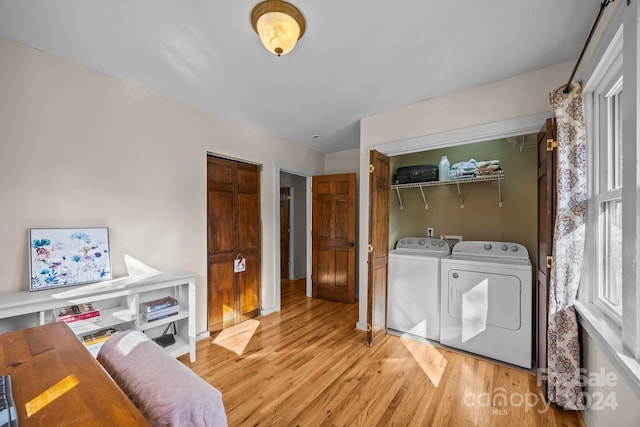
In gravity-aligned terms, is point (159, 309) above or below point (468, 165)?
below

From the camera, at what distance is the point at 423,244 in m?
3.34

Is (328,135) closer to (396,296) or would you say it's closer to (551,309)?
(396,296)

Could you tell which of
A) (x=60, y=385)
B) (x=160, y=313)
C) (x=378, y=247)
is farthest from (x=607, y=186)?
(x=160, y=313)

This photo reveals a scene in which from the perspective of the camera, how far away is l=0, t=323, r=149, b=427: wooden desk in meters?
0.58

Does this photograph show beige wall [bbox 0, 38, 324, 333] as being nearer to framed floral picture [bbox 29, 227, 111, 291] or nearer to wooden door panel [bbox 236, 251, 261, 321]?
framed floral picture [bbox 29, 227, 111, 291]

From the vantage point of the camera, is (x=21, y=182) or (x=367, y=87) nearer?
(x=21, y=182)

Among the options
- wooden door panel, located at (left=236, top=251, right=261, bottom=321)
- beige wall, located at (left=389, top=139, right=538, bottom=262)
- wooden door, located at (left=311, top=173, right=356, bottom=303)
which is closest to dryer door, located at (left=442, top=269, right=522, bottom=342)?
beige wall, located at (left=389, top=139, right=538, bottom=262)

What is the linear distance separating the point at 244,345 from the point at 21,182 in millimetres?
2188

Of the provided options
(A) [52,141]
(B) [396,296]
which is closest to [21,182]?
(A) [52,141]

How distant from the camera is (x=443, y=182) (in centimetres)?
307

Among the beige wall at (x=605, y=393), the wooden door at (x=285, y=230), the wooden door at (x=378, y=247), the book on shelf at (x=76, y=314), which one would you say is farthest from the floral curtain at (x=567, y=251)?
the wooden door at (x=285, y=230)

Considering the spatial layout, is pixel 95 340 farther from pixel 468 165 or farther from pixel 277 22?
pixel 468 165

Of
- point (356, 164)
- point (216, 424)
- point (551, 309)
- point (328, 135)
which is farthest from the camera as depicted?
point (356, 164)

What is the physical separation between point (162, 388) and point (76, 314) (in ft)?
5.56
